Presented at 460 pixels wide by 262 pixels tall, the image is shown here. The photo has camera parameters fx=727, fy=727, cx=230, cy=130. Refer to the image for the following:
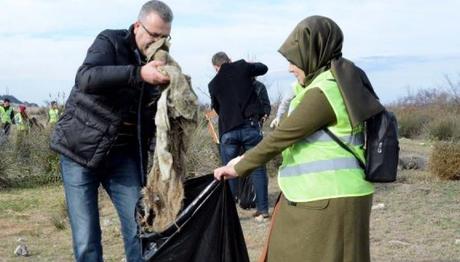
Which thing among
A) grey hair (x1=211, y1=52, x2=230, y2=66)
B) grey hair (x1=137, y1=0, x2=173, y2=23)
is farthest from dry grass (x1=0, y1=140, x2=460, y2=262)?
grey hair (x1=137, y1=0, x2=173, y2=23)

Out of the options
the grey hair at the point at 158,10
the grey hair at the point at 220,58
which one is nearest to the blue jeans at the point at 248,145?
the grey hair at the point at 220,58

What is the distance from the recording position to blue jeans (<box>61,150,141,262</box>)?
450 centimetres

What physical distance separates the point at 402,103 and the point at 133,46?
3655 centimetres

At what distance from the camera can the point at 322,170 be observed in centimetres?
353

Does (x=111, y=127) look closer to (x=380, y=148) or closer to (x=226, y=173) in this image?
(x=226, y=173)

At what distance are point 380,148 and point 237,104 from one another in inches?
194

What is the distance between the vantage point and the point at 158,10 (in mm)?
4184

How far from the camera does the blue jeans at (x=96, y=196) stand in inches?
177

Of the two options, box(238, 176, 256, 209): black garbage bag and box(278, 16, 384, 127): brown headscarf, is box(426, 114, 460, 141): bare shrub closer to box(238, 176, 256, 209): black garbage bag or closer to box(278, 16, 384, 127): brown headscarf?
box(238, 176, 256, 209): black garbage bag

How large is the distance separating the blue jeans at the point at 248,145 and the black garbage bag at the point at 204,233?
163 inches

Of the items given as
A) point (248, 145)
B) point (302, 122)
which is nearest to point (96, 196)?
point (302, 122)

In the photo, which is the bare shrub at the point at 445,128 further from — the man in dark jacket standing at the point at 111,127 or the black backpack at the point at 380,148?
the black backpack at the point at 380,148

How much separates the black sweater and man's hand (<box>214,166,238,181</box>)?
14.2ft

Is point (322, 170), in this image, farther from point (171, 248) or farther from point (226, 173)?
point (171, 248)
